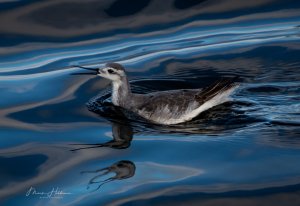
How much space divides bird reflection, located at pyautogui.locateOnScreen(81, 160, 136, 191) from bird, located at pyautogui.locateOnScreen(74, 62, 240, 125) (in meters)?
1.96

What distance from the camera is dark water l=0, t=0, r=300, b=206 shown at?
25.2ft

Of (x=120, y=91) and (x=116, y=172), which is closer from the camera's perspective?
(x=116, y=172)

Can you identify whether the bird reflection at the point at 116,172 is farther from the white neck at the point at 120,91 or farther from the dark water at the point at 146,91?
the white neck at the point at 120,91

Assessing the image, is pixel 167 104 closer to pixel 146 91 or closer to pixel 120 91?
pixel 120 91

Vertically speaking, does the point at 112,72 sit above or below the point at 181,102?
above

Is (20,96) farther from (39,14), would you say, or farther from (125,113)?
(39,14)

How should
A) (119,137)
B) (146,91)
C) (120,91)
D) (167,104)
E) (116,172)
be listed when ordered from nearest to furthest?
(116,172), (119,137), (167,104), (120,91), (146,91)

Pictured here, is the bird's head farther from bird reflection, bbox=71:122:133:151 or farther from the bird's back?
bird reflection, bbox=71:122:133:151

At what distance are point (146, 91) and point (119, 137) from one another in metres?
2.26

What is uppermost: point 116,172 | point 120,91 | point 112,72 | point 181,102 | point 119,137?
point 112,72

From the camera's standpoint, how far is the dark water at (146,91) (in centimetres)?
768

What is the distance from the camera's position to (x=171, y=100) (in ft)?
34.4

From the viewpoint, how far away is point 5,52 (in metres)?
12.9

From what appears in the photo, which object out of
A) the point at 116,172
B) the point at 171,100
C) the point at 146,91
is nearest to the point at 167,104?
the point at 171,100
